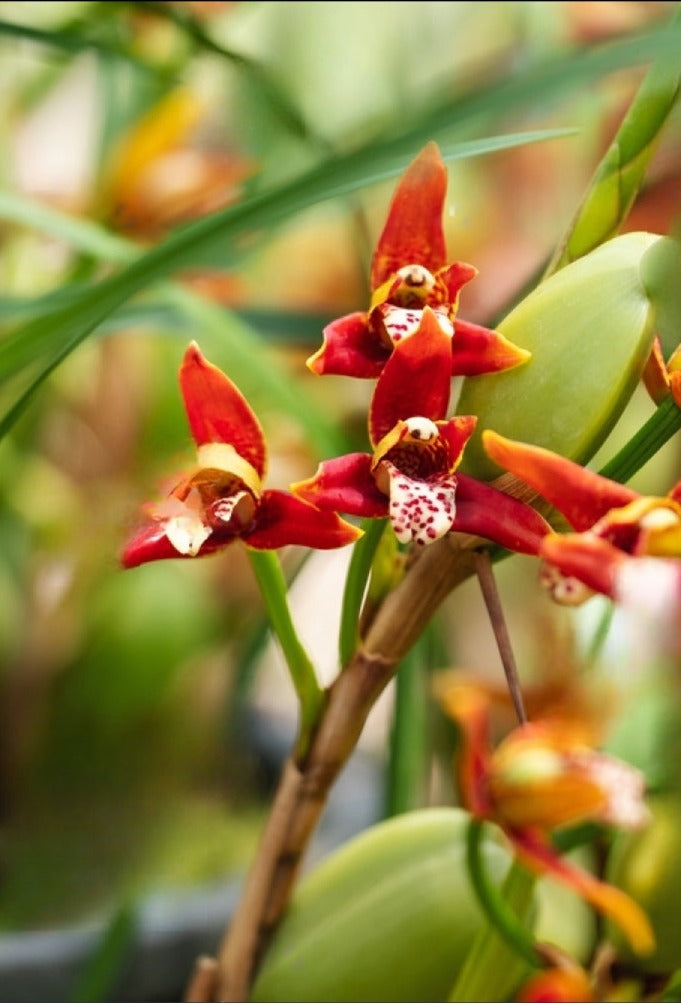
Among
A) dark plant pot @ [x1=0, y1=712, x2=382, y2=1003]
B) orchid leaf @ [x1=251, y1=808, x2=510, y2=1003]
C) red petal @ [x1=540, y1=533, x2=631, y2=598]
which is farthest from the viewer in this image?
dark plant pot @ [x1=0, y1=712, x2=382, y2=1003]

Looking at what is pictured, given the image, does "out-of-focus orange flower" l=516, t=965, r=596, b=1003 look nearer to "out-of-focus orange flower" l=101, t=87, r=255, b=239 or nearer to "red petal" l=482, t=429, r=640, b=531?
"red petal" l=482, t=429, r=640, b=531

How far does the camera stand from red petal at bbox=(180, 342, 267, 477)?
0.65 ft

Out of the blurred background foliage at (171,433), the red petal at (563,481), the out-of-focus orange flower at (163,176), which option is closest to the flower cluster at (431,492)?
the red petal at (563,481)

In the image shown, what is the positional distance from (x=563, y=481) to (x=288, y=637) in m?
0.07

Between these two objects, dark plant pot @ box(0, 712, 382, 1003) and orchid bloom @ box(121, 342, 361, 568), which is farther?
dark plant pot @ box(0, 712, 382, 1003)

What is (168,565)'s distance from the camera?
532 millimetres

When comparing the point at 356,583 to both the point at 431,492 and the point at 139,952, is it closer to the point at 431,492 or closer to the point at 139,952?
the point at 431,492

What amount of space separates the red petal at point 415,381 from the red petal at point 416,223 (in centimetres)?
3

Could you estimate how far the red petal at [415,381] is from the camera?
0.19m

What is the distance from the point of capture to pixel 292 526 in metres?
0.19

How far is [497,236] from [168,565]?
228 mm

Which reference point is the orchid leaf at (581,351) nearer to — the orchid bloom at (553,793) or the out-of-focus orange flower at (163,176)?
the orchid bloom at (553,793)

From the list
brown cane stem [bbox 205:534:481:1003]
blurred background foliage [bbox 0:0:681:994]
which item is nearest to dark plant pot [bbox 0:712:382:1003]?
blurred background foliage [bbox 0:0:681:994]

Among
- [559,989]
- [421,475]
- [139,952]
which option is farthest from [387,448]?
[139,952]
